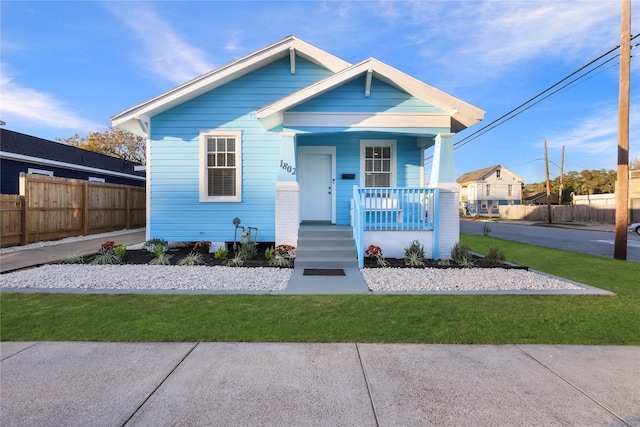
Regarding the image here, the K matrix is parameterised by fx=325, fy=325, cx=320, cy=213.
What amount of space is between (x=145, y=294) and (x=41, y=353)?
1.89 m

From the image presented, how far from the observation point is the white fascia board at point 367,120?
8078mm

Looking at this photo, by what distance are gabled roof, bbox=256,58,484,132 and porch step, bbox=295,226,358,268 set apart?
3.05m

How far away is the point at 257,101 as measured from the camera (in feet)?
29.9

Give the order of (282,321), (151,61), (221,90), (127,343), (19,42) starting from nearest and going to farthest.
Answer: (127,343) → (282,321) → (221,90) → (19,42) → (151,61)

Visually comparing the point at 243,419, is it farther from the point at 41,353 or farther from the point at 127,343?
the point at 41,353

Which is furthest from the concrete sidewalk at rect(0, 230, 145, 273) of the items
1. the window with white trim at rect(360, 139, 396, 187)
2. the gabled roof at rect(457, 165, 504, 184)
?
the gabled roof at rect(457, 165, 504, 184)

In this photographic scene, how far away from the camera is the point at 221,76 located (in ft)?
28.4

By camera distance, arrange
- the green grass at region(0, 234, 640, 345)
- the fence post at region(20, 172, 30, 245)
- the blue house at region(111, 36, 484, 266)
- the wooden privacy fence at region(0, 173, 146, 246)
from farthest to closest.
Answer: the fence post at region(20, 172, 30, 245) < the wooden privacy fence at region(0, 173, 146, 246) < the blue house at region(111, 36, 484, 266) < the green grass at region(0, 234, 640, 345)

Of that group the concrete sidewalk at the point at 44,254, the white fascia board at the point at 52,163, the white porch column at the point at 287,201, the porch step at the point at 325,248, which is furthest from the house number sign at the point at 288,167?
the white fascia board at the point at 52,163

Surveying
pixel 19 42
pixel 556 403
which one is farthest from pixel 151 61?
pixel 556 403

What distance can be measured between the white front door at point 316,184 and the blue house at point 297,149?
0.10 ft

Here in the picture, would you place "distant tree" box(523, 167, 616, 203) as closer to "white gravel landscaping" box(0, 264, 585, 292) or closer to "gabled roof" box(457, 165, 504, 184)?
"gabled roof" box(457, 165, 504, 184)

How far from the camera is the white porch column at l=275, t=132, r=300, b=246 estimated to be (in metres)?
8.02

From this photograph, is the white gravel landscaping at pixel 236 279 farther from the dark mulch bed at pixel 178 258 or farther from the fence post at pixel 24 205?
the fence post at pixel 24 205
